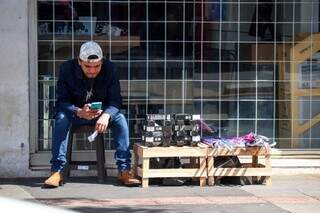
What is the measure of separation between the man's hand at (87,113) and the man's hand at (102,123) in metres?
0.08

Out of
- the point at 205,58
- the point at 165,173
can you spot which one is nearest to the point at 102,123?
the point at 165,173

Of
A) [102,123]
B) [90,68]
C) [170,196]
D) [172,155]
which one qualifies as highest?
[90,68]

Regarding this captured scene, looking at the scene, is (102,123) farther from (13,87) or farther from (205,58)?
(205,58)

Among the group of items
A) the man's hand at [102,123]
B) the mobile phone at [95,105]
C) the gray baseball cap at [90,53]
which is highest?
the gray baseball cap at [90,53]

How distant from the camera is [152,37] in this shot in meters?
8.86

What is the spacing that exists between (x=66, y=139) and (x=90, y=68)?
838 mm

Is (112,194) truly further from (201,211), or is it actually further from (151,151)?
(201,211)

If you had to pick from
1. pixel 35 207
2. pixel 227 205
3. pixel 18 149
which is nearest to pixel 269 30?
pixel 227 205

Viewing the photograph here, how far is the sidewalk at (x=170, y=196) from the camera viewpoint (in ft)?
23.4

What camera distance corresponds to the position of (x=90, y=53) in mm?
8055

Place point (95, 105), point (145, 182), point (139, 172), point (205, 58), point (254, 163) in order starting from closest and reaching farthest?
1. point (95, 105)
2. point (145, 182)
3. point (139, 172)
4. point (254, 163)
5. point (205, 58)

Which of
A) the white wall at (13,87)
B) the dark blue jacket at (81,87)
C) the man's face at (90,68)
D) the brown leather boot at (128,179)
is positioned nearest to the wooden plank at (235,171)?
the brown leather boot at (128,179)

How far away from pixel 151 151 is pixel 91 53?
1.26 m

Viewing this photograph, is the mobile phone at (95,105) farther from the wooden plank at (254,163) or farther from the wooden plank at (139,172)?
the wooden plank at (254,163)
